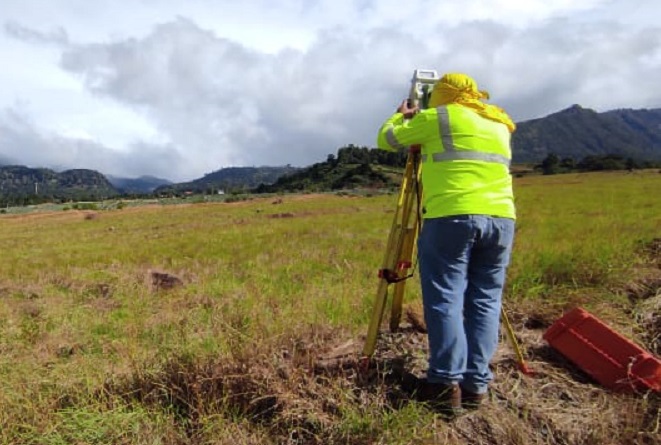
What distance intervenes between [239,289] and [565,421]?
6458 mm

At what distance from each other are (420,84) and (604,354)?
2.52m

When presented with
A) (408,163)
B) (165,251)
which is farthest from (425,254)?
(165,251)

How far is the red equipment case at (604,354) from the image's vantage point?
341 centimetres

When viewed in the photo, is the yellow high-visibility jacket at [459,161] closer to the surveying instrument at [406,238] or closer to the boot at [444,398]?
the surveying instrument at [406,238]

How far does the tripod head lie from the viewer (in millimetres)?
3713

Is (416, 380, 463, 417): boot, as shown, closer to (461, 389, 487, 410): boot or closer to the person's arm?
(461, 389, 487, 410): boot

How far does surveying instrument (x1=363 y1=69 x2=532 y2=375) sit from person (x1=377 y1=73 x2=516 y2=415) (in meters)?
0.31

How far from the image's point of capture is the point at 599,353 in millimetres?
3719

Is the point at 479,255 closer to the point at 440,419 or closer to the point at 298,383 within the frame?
the point at 440,419

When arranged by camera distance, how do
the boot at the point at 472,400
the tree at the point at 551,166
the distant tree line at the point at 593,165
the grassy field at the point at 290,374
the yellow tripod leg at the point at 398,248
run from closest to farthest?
the grassy field at the point at 290,374 < the boot at the point at 472,400 < the yellow tripod leg at the point at 398,248 < the distant tree line at the point at 593,165 < the tree at the point at 551,166

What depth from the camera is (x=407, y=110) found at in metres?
3.63

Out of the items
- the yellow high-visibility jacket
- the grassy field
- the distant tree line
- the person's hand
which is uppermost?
the distant tree line

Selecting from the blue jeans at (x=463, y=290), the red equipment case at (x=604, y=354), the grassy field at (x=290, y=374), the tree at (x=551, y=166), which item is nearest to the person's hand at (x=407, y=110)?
the blue jeans at (x=463, y=290)

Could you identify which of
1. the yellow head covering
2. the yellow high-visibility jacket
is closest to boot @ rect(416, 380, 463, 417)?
the yellow high-visibility jacket
